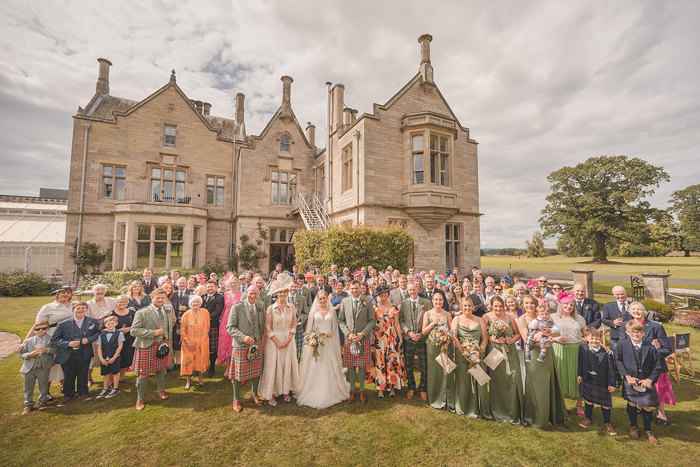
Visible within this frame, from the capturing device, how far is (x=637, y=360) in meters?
4.08

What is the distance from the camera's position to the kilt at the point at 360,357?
5.12m

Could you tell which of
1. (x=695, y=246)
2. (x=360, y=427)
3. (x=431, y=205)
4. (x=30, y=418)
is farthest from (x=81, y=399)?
(x=695, y=246)

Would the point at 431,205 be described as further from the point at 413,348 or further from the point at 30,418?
the point at 30,418

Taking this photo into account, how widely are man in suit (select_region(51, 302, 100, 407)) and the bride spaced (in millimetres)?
3860

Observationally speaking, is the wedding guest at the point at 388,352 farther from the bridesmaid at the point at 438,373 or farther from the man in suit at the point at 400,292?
the man in suit at the point at 400,292

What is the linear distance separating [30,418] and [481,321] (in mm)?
7471

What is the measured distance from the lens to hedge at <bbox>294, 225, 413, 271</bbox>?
11617 millimetres

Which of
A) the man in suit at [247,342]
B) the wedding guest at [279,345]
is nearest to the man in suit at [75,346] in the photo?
the man in suit at [247,342]

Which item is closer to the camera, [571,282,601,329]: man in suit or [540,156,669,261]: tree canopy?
[571,282,601,329]: man in suit

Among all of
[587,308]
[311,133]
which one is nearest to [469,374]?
[587,308]

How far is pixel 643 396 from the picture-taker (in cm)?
394

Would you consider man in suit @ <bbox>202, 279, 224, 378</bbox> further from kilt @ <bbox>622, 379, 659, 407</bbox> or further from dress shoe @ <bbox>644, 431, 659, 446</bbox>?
dress shoe @ <bbox>644, 431, 659, 446</bbox>

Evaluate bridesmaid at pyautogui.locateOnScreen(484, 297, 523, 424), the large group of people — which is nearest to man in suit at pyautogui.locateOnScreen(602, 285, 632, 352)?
the large group of people

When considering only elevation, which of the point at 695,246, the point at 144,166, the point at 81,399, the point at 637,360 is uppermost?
the point at 144,166
